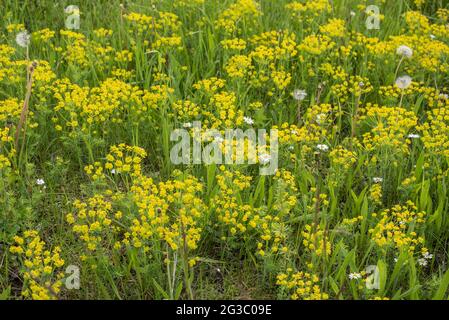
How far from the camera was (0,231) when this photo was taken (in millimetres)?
3141

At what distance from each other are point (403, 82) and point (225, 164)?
61.4 inches

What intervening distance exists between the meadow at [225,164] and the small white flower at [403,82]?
0.05 feet

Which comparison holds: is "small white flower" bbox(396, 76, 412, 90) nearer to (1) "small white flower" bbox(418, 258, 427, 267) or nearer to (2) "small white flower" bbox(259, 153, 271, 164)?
(2) "small white flower" bbox(259, 153, 271, 164)

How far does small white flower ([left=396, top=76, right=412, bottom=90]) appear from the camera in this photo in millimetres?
4172

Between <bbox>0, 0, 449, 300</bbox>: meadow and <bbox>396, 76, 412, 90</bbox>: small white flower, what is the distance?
1 cm

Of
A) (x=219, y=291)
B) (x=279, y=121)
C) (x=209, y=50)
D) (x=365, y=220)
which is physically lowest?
(x=219, y=291)

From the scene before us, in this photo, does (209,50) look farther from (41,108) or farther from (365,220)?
(365,220)

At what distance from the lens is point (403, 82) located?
4.21 m

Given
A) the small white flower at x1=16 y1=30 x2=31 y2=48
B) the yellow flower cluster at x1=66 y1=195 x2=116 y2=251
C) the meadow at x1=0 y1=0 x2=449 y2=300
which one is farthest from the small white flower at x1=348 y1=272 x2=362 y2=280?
the small white flower at x1=16 y1=30 x2=31 y2=48

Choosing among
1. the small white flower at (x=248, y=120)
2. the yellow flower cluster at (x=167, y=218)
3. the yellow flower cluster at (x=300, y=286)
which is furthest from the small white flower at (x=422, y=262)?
the small white flower at (x=248, y=120)

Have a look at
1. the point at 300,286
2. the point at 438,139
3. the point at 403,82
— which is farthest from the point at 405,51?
the point at 300,286

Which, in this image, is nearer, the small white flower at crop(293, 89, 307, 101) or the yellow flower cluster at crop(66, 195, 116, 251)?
the yellow flower cluster at crop(66, 195, 116, 251)
